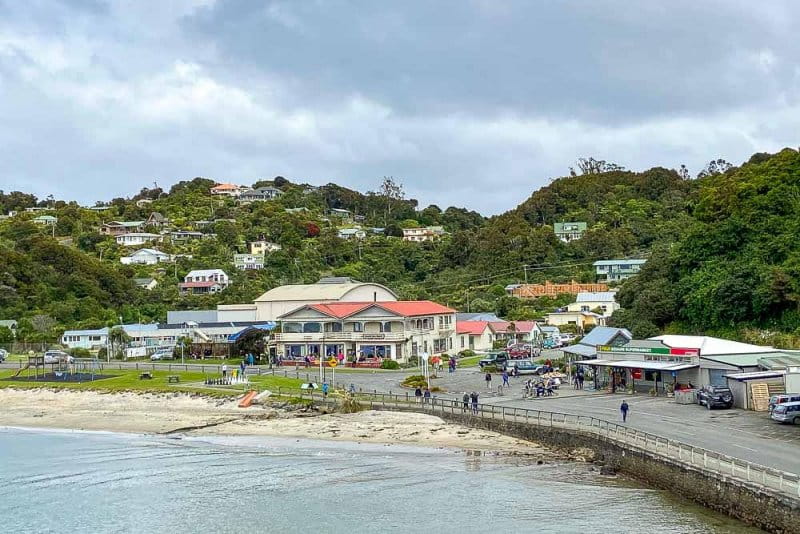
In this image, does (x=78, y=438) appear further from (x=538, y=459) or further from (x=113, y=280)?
(x=113, y=280)

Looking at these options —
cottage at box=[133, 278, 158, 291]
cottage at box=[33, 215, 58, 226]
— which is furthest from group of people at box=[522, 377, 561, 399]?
cottage at box=[33, 215, 58, 226]

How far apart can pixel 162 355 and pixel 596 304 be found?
5021 centimetres

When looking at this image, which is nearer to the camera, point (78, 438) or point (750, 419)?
point (750, 419)

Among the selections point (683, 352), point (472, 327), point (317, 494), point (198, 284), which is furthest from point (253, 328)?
point (198, 284)

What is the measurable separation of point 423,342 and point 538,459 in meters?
37.6

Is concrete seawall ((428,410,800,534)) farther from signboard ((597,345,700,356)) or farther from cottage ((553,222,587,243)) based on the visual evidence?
cottage ((553,222,587,243))

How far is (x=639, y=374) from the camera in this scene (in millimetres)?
46188

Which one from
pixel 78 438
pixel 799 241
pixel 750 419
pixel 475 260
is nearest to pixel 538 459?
pixel 750 419

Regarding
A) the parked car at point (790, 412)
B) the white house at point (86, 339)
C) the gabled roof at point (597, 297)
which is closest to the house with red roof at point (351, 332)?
the white house at point (86, 339)

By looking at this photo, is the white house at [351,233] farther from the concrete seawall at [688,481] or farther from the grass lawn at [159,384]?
the concrete seawall at [688,481]

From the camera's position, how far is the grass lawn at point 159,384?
53.7m


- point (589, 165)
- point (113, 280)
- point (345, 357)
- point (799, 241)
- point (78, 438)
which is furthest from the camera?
point (589, 165)

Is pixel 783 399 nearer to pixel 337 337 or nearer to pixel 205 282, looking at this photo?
pixel 337 337

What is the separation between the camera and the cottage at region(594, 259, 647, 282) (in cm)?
11851
